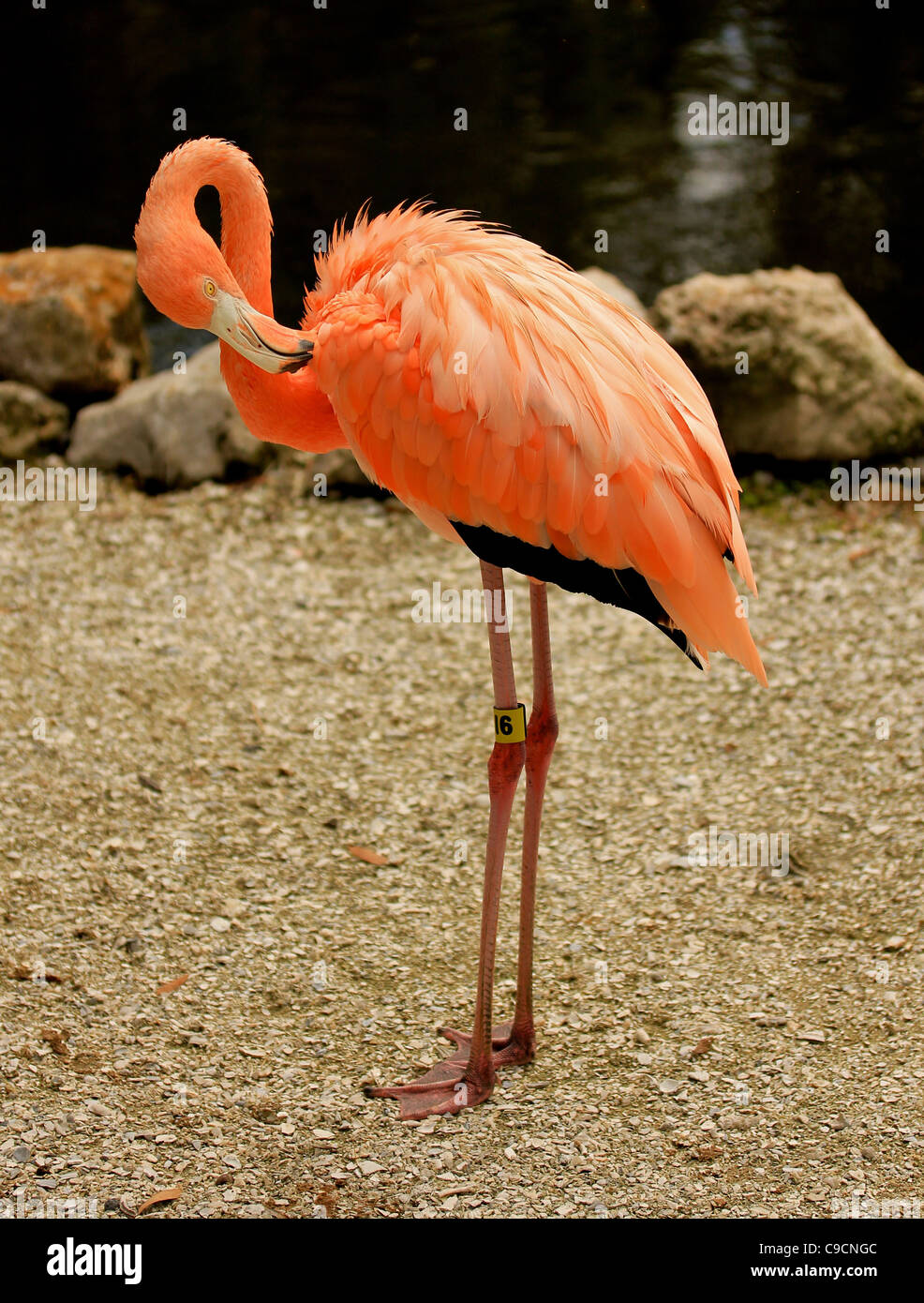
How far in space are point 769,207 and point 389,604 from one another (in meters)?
6.71

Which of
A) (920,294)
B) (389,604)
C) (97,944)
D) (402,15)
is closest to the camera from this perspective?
(97,944)

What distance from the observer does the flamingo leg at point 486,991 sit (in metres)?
3.96

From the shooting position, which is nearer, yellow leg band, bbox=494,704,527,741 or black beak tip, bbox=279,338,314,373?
black beak tip, bbox=279,338,314,373

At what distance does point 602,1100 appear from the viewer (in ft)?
13.1

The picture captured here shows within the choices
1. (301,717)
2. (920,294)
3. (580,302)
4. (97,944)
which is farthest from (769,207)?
(97,944)

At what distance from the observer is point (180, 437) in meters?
7.96

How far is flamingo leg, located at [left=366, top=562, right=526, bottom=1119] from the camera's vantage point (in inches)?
156

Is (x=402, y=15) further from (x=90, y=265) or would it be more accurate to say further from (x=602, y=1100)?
(x=602, y=1100)
